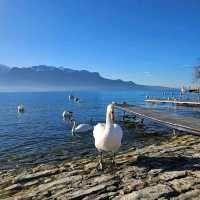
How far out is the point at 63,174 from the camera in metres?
13.4

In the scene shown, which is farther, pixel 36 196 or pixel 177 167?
pixel 177 167

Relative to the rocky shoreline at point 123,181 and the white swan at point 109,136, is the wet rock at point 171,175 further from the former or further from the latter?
the white swan at point 109,136

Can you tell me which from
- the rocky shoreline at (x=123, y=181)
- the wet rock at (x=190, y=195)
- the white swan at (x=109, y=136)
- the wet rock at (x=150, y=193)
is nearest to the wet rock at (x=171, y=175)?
the rocky shoreline at (x=123, y=181)

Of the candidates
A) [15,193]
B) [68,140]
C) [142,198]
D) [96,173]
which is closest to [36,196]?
[15,193]

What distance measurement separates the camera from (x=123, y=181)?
10852 millimetres

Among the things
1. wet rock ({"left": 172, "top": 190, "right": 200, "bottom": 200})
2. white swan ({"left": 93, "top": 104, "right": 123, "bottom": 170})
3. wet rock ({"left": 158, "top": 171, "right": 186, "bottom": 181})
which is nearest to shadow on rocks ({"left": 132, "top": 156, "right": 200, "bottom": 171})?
wet rock ({"left": 158, "top": 171, "right": 186, "bottom": 181})

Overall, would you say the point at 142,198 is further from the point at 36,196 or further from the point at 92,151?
the point at 92,151

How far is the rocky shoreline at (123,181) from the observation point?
9.48 metres

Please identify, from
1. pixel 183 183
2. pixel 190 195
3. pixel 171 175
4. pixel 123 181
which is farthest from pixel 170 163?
pixel 190 195

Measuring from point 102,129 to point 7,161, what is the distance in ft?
31.7

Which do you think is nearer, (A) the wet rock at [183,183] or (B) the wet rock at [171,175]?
(A) the wet rock at [183,183]

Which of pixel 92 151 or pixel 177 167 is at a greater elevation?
pixel 177 167

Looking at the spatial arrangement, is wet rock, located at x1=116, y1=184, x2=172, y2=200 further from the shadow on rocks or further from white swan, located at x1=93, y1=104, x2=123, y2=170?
white swan, located at x1=93, y1=104, x2=123, y2=170

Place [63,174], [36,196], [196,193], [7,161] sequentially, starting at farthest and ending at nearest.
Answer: [7,161] < [63,174] < [36,196] < [196,193]
